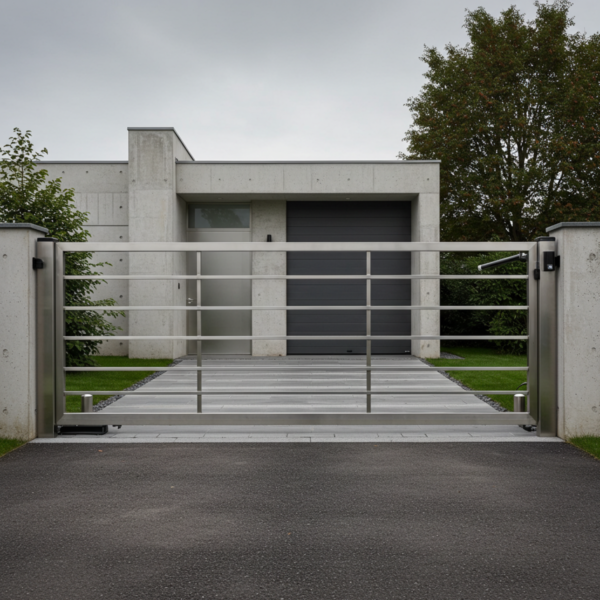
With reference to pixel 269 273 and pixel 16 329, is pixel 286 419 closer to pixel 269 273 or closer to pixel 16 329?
pixel 16 329

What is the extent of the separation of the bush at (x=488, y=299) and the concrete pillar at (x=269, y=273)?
16.0 ft

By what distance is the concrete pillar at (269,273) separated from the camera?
15.0 metres

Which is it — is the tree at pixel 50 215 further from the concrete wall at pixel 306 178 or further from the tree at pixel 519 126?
the tree at pixel 519 126

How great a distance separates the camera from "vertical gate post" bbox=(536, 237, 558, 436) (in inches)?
230

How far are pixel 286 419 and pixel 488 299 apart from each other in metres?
10.7

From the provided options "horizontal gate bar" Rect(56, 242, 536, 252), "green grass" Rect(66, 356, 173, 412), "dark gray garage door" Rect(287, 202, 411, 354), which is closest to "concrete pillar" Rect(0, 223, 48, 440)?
"horizontal gate bar" Rect(56, 242, 536, 252)

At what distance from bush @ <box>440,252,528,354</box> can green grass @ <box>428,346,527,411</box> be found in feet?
2.14

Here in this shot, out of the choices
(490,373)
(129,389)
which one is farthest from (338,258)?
(129,389)

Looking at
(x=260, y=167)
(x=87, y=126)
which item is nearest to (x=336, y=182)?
(x=260, y=167)

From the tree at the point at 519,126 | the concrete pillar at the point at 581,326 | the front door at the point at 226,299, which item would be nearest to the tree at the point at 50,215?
the front door at the point at 226,299

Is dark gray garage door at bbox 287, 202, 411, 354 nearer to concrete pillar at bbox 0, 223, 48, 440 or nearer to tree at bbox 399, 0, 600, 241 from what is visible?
tree at bbox 399, 0, 600, 241

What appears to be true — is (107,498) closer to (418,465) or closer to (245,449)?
(245,449)

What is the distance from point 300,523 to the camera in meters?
3.58

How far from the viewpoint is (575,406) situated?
18.8ft
